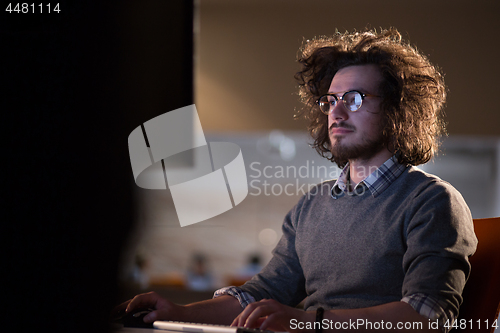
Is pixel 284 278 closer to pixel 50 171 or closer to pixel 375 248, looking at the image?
pixel 375 248

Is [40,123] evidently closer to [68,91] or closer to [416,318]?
[68,91]

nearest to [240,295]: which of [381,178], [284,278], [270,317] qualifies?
[284,278]

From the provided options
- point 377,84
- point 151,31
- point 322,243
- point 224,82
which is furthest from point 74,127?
point 224,82

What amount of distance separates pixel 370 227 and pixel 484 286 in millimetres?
299

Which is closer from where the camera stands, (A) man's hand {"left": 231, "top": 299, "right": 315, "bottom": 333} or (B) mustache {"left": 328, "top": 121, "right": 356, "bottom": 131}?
(A) man's hand {"left": 231, "top": 299, "right": 315, "bottom": 333}

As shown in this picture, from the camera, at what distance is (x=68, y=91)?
57 centimetres

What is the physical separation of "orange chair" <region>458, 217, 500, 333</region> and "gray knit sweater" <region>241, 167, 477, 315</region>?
0.27ft

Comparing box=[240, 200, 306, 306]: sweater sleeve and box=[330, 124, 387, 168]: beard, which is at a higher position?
box=[330, 124, 387, 168]: beard

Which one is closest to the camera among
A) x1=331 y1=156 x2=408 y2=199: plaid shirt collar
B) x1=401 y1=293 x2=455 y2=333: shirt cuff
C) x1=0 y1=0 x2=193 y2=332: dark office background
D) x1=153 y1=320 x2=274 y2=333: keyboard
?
x1=0 y1=0 x2=193 y2=332: dark office background

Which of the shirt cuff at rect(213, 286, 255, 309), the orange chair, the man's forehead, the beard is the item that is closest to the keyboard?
the shirt cuff at rect(213, 286, 255, 309)

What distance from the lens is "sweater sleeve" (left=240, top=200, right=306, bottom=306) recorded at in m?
1.32

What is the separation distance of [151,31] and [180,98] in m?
0.56

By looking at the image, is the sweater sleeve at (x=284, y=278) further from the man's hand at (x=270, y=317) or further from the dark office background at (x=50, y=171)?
the dark office background at (x=50, y=171)

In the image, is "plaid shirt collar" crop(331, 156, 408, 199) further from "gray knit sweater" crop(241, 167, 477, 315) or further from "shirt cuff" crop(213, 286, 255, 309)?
"shirt cuff" crop(213, 286, 255, 309)
